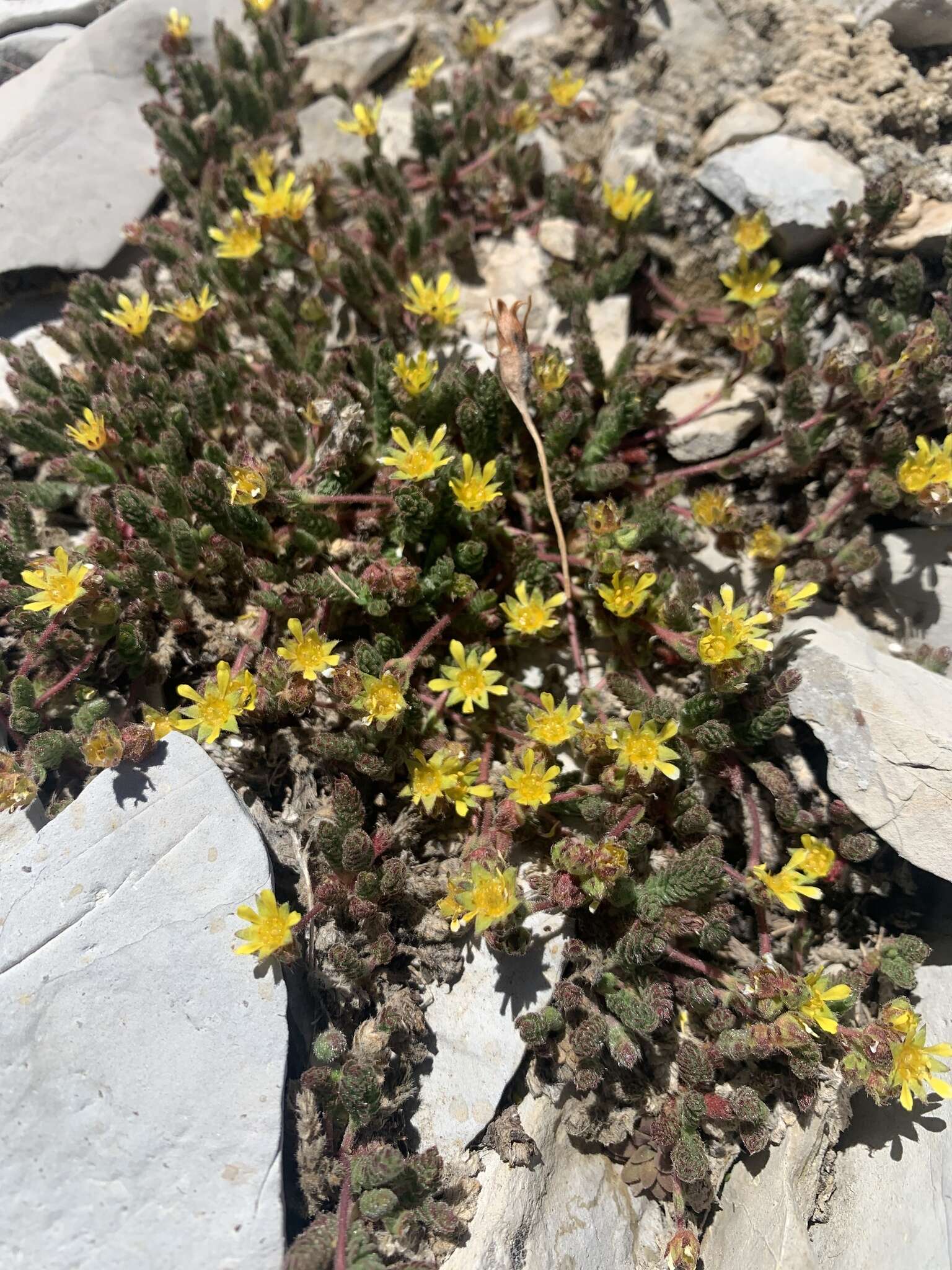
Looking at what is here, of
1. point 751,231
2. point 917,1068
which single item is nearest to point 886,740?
point 917,1068

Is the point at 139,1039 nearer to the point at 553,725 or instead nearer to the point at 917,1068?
the point at 553,725

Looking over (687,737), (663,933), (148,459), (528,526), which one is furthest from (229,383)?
(663,933)

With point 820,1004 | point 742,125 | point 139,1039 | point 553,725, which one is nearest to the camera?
point 139,1039

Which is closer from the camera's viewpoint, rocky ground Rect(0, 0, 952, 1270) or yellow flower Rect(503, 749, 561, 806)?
rocky ground Rect(0, 0, 952, 1270)

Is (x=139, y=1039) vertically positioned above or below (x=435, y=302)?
below

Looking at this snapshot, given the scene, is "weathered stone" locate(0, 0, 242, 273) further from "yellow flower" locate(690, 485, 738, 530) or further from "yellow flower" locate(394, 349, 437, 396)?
"yellow flower" locate(690, 485, 738, 530)

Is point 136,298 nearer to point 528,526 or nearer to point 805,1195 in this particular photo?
point 528,526

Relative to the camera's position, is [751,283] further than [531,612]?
Yes

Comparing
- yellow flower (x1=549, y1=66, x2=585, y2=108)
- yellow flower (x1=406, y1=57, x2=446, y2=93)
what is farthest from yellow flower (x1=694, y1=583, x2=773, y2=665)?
yellow flower (x1=406, y1=57, x2=446, y2=93)
